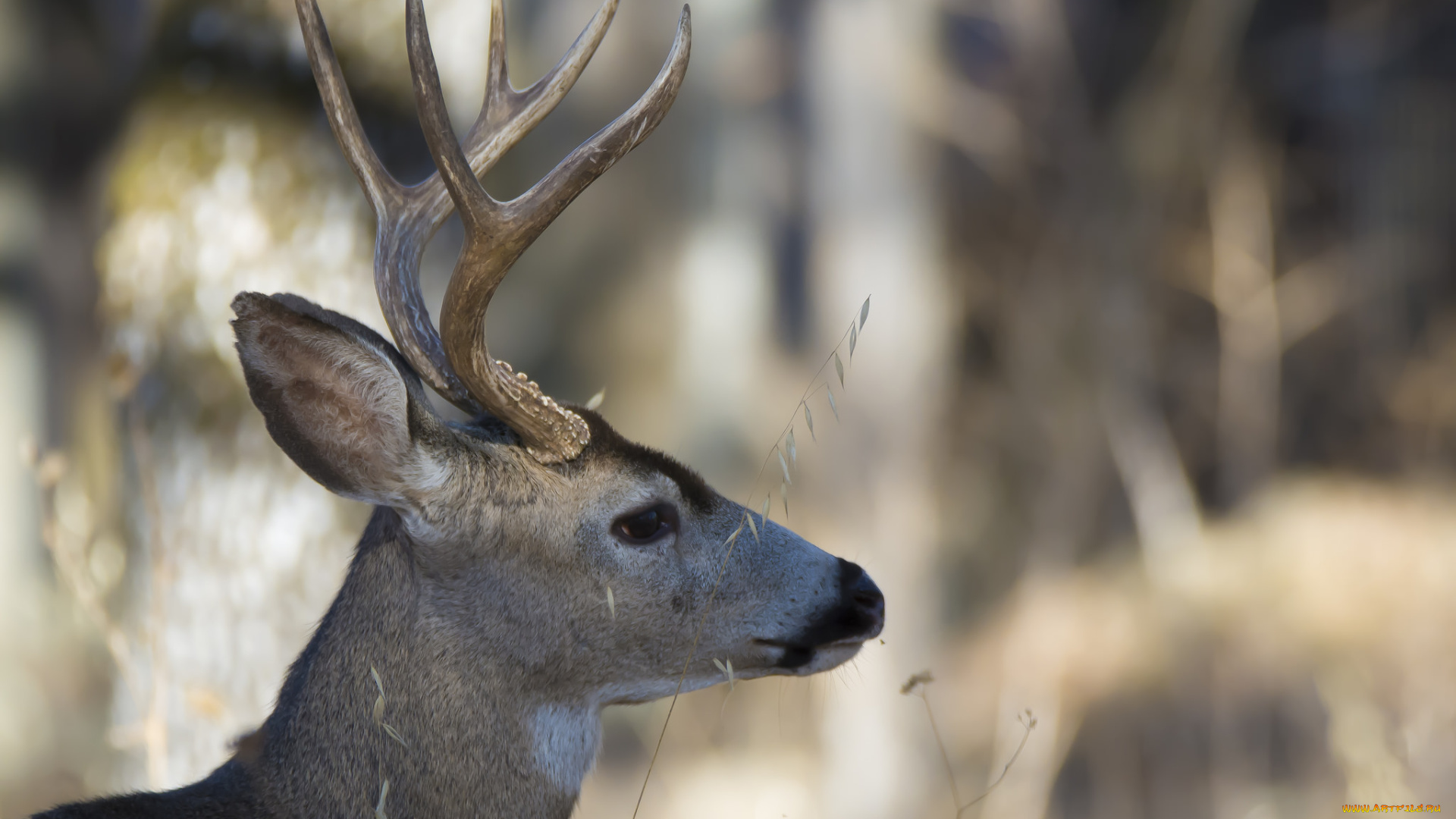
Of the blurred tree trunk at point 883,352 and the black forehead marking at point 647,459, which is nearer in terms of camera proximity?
the black forehead marking at point 647,459

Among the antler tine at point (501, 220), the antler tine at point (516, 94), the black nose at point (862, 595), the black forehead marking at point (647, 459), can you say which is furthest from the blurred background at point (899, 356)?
the black nose at point (862, 595)

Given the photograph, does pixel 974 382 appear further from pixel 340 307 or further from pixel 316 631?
pixel 316 631

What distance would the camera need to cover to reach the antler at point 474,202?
2.23 metres

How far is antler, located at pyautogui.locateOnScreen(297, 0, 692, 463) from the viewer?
7.30 feet

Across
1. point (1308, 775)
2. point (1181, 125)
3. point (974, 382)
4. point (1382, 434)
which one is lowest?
point (1308, 775)

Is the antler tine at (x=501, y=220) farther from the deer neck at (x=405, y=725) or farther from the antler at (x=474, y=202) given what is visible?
the deer neck at (x=405, y=725)

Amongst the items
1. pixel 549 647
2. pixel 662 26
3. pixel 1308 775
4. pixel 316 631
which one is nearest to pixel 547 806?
pixel 549 647

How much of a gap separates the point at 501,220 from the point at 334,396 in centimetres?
47

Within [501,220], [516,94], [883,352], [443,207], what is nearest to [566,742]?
[501,220]

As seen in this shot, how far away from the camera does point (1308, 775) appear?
654 cm

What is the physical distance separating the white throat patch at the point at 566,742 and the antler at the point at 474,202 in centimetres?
55

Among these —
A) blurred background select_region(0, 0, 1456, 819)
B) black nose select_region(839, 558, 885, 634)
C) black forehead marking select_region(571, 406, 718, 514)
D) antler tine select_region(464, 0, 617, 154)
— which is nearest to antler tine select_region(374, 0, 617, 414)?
antler tine select_region(464, 0, 617, 154)

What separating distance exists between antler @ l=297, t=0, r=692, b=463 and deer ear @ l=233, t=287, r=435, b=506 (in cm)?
16

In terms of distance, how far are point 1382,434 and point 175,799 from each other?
7633mm
